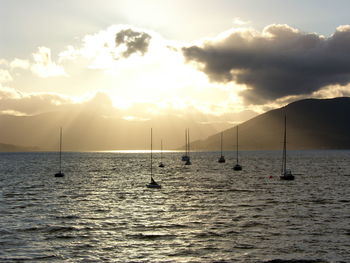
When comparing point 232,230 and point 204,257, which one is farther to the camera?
point 232,230

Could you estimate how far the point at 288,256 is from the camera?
3094 cm

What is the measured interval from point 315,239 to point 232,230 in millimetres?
7508

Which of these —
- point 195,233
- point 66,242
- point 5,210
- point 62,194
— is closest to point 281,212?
point 195,233

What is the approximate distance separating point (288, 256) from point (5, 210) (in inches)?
1452

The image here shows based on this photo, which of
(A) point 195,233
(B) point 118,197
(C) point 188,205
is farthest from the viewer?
(B) point 118,197

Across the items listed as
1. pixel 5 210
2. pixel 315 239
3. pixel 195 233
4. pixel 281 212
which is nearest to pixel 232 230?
pixel 195 233

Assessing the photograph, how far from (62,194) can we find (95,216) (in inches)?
1037

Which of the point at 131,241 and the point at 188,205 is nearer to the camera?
the point at 131,241

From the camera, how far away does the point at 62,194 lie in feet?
237

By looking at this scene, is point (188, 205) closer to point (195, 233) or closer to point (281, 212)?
point (281, 212)

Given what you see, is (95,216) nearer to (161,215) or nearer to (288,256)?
(161,215)

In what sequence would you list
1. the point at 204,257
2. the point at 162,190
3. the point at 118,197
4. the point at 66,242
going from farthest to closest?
Answer: the point at 162,190, the point at 118,197, the point at 66,242, the point at 204,257

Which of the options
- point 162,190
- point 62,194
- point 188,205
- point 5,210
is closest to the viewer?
point 5,210

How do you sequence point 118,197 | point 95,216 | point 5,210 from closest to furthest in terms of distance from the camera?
1. point 95,216
2. point 5,210
3. point 118,197
